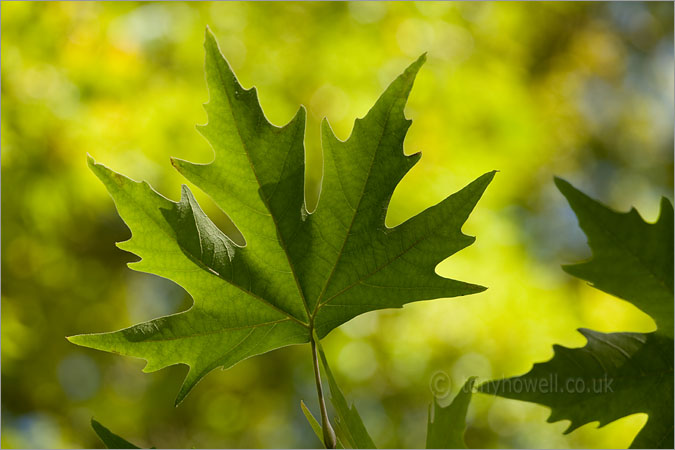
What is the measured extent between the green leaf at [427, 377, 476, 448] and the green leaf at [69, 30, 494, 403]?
10 cm

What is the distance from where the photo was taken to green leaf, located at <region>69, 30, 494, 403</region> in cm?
51

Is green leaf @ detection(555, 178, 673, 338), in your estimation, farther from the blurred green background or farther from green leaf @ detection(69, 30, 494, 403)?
the blurred green background

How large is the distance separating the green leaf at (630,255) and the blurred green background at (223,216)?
2.25 meters

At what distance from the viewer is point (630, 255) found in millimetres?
494

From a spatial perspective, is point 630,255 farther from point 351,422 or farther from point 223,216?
point 223,216

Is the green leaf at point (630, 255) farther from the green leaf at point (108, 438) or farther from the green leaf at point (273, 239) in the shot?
the green leaf at point (108, 438)

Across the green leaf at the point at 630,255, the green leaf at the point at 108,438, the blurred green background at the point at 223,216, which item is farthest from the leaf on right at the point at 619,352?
the blurred green background at the point at 223,216

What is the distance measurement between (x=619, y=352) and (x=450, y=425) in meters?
0.16

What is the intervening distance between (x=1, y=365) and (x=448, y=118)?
276 centimetres

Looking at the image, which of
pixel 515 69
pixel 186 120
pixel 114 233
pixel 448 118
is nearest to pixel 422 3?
pixel 448 118

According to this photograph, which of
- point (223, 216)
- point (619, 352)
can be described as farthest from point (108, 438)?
point (223, 216)

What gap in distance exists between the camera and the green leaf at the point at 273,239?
1.68 feet

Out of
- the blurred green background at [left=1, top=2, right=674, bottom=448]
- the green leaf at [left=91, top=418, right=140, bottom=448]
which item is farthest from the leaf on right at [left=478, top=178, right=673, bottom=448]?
the blurred green background at [left=1, top=2, right=674, bottom=448]

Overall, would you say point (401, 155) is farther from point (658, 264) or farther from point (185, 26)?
point (185, 26)
